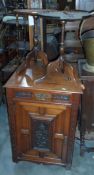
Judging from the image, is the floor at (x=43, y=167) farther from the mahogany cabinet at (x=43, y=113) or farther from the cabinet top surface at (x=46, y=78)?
the cabinet top surface at (x=46, y=78)

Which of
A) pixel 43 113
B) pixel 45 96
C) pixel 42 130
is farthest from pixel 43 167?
pixel 45 96

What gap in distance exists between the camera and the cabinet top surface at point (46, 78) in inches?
53.1

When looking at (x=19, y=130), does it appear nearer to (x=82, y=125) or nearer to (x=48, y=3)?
(x=82, y=125)

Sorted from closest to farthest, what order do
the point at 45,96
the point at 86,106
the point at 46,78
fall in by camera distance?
1. the point at 45,96
2. the point at 46,78
3. the point at 86,106

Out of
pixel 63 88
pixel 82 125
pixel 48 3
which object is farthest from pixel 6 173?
pixel 48 3

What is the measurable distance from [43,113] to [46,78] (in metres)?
0.23

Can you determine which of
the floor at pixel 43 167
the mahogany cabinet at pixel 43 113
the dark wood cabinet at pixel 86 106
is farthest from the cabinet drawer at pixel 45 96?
the floor at pixel 43 167

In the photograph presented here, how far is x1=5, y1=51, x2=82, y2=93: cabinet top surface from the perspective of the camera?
135 centimetres

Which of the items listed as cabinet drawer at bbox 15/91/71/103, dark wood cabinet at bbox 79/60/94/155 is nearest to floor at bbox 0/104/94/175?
dark wood cabinet at bbox 79/60/94/155

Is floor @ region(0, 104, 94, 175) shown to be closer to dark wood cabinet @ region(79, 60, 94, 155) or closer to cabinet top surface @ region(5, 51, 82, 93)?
dark wood cabinet @ region(79, 60, 94, 155)

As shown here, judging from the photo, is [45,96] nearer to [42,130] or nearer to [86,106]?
[42,130]

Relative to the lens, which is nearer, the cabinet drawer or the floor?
the cabinet drawer

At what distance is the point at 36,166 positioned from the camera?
1.69m

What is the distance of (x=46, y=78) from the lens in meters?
1.46
